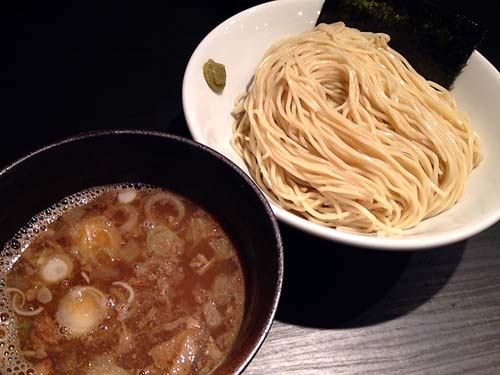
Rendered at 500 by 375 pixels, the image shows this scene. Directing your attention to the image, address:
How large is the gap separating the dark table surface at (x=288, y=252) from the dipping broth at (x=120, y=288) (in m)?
0.43

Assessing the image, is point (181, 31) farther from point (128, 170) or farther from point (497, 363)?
point (497, 363)

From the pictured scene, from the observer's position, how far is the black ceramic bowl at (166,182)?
142 centimetres

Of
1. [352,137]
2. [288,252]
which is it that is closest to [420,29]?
[352,137]

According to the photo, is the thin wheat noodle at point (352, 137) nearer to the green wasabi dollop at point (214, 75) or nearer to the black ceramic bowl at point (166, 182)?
the green wasabi dollop at point (214, 75)

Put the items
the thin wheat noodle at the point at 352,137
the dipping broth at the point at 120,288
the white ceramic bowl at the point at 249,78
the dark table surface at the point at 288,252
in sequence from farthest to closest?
1. the thin wheat noodle at the point at 352,137
2. the dark table surface at the point at 288,252
3. the white ceramic bowl at the point at 249,78
4. the dipping broth at the point at 120,288

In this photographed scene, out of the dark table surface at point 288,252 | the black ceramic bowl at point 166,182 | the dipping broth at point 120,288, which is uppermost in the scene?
the black ceramic bowl at point 166,182

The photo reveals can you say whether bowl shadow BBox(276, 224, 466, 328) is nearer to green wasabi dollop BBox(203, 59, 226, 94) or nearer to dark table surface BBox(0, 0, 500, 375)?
dark table surface BBox(0, 0, 500, 375)

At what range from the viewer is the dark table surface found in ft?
6.03

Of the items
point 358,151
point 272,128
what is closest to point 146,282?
point 272,128

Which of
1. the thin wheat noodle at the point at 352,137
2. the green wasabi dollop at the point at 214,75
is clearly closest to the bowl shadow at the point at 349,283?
the thin wheat noodle at the point at 352,137

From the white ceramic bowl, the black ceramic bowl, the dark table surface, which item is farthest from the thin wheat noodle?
the black ceramic bowl

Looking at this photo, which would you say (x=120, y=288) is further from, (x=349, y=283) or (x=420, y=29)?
(x=420, y=29)

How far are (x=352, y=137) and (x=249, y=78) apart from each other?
609mm

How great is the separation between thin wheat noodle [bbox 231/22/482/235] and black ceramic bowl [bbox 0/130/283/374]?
1.42ft
